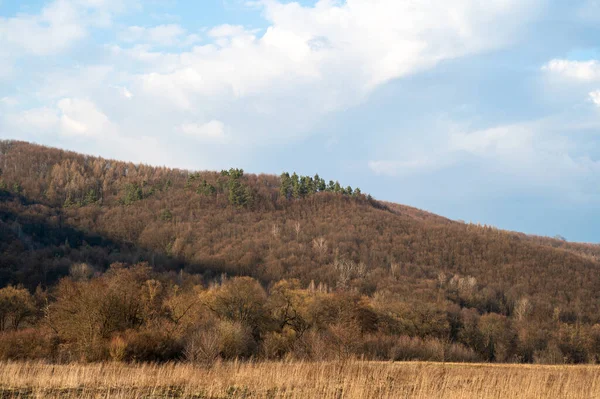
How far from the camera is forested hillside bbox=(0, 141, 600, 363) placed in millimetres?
34062

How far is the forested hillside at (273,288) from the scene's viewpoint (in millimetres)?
34062

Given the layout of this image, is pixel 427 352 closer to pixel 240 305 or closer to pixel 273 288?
pixel 240 305

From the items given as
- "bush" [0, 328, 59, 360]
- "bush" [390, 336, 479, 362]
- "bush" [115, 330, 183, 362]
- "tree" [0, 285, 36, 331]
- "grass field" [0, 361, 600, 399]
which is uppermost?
"grass field" [0, 361, 600, 399]

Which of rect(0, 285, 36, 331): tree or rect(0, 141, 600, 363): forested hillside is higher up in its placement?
rect(0, 141, 600, 363): forested hillside

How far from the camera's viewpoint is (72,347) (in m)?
31.9

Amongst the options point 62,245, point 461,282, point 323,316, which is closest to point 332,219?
point 461,282

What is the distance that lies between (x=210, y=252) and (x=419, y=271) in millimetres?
69295

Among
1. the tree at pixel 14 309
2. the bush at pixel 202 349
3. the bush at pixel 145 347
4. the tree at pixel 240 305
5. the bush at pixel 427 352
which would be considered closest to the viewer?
the bush at pixel 202 349

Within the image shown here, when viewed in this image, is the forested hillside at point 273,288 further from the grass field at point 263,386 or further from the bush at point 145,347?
the grass field at point 263,386

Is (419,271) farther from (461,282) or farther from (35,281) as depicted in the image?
(35,281)

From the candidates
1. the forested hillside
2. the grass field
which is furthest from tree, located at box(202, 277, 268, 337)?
the grass field

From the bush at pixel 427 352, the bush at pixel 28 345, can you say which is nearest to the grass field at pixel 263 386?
the bush at pixel 28 345

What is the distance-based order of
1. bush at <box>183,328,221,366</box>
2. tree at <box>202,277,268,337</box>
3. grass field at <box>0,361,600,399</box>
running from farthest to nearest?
tree at <box>202,277,268,337</box>
bush at <box>183,328,221,366</box>
grass field at <box>0,361,600,399</box>

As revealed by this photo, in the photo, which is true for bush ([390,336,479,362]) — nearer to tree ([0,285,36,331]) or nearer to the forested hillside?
the forested hillside
